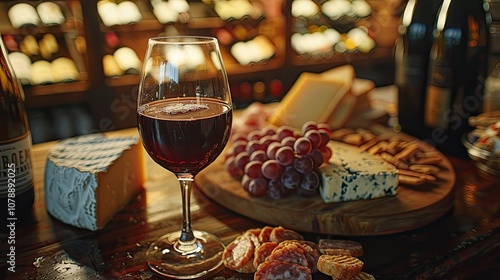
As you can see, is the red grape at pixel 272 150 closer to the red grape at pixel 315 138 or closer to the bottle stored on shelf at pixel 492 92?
the red grape at pixel 315 138

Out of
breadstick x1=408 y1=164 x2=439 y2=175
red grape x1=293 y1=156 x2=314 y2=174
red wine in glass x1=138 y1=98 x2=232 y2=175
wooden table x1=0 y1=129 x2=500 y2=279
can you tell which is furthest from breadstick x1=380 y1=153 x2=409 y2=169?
red wine in glass x1=138 y1=98 x2=232 y2=175

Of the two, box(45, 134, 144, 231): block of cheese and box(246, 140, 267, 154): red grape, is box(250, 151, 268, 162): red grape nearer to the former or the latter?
box(246, 140, 267, 154): red grape

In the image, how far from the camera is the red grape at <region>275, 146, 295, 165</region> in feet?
2.75

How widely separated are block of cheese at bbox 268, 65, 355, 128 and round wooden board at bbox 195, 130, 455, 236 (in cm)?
39

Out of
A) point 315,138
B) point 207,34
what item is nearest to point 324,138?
point 315,138

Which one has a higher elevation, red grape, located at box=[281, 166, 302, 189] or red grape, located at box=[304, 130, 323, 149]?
red grape, located at box=[304, 130, 323, 149]

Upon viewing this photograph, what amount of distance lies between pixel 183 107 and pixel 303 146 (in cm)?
26

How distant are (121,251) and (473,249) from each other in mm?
531

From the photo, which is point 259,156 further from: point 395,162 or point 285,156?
point 395,162

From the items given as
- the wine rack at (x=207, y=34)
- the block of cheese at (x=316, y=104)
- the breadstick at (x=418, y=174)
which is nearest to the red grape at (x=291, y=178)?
the breadstick at (x=418, y=174)

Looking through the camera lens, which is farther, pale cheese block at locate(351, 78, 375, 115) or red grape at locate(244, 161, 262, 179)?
pale cheese block at locate(351, 78, 375, 115)

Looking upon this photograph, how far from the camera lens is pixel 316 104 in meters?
1.28

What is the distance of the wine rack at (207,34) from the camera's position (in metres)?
2.54

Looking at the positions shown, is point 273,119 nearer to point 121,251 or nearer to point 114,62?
point 121,251
